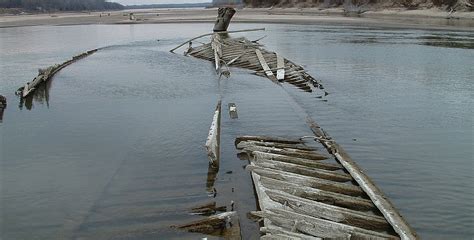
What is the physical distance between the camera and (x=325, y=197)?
8312 millimetres

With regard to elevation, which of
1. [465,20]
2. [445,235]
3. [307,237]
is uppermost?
[465,20]

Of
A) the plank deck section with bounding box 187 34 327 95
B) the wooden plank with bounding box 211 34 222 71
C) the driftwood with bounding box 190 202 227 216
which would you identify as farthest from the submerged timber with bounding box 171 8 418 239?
the wooden plank with bounding box 211 34 222 71

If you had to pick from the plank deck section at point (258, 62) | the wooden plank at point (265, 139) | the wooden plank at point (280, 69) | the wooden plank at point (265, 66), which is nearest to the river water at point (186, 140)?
the wooden plank at point (265, 139)

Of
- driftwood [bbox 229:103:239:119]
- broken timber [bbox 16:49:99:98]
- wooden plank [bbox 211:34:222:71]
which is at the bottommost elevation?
driftwood [bbox 229:103:239:119]

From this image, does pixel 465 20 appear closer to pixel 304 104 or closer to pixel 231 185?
pixel 304 104

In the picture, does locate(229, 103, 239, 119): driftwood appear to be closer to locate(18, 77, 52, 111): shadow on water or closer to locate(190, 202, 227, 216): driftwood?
locate(190, 202, 227, 216): driftwood

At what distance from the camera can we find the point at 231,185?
949cm

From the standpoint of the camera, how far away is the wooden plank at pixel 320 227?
6.75 m

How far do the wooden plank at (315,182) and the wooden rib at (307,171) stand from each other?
0.38m

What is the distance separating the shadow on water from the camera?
60.0ft

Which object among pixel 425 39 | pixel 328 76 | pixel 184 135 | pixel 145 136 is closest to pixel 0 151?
pixel 145 136

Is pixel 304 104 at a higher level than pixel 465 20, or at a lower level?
lower

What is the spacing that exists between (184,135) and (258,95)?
6.41 metres

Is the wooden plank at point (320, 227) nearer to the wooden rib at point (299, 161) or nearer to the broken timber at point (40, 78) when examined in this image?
the wooden rib at point (299, 161)
